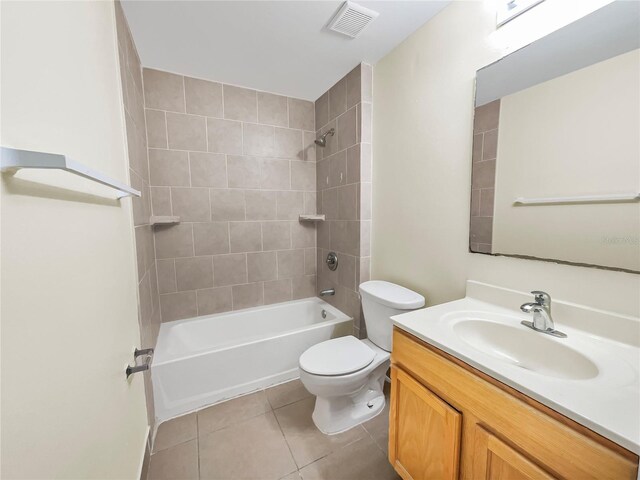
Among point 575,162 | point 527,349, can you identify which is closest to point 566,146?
point 575,162

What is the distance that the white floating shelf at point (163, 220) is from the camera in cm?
192

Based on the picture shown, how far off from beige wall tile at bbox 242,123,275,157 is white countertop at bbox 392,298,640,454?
191 centimetres

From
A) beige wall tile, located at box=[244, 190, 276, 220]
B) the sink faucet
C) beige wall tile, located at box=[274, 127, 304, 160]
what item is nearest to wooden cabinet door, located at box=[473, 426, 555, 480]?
the sink faucet

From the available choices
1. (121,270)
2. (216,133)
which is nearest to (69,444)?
(121,270)

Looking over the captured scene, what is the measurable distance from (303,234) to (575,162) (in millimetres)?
2006

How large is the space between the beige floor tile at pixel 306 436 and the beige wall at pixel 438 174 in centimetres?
93

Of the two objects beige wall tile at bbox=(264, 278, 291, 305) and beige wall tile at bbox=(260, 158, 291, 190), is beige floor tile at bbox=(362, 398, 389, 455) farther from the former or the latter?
beige wall tile at bbox=(260, 158, 291, 190)

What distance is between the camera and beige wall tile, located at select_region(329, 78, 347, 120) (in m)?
2.05

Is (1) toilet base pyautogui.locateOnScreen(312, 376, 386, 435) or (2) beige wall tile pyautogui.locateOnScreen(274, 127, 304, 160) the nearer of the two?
(1) toilet base pyautogui.locateOnScreen(312, 376, 386, 435)

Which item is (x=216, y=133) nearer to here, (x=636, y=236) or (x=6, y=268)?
(x=6, y=268)

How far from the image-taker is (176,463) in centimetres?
131

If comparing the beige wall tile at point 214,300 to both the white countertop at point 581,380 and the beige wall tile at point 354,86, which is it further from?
the beige wall tile at point 354,86

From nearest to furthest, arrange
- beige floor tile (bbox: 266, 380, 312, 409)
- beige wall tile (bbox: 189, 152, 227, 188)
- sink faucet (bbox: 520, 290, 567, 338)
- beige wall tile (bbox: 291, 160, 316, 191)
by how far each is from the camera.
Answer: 1. sink faucet (bbox: 520, 290, 567, 338)
2. beige floor tile (bbox: 266, 380, 312, 409)
3. beige wall tile (bbox: 189, 152, 227, 188)
4. beige wall tile (bbox: 291, 160, 316, 191)

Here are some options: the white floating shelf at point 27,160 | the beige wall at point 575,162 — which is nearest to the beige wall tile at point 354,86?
the beige wall at point 575,162
